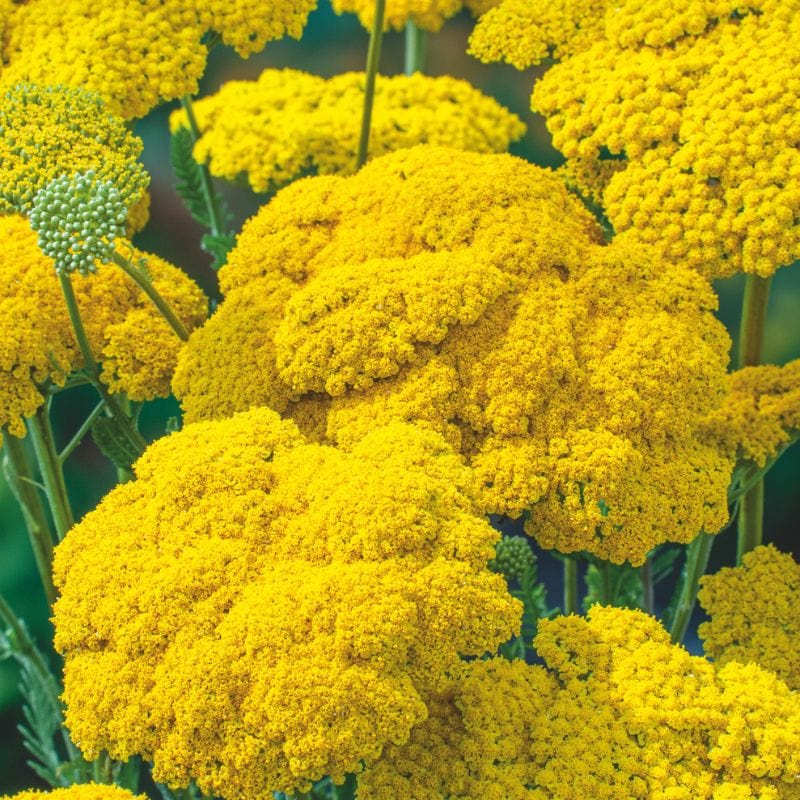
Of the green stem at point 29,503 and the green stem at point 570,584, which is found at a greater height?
the green stem at point 29,503

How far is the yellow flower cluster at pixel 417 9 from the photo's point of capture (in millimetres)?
1588

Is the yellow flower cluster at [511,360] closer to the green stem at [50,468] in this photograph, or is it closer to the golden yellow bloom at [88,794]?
the green stem at [50,468]

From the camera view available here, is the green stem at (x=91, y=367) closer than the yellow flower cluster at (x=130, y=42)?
Yes

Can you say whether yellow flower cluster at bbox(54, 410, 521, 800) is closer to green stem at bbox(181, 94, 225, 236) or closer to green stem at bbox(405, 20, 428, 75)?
green stem at bbox(181, 94, 225, 236)

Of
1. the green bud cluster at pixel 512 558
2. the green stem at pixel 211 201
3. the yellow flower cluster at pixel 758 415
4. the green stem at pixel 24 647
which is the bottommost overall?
A: the green stem at pixel 24 647

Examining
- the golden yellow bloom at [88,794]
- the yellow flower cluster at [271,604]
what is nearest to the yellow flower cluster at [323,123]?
the yellow flower cluster at [271,604]

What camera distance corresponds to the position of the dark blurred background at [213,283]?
2.13m

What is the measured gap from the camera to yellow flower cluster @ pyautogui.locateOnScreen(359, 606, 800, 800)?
0.96 metres

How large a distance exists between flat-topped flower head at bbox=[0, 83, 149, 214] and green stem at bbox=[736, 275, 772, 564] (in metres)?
0.66

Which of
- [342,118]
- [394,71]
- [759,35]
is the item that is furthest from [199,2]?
[394,71]

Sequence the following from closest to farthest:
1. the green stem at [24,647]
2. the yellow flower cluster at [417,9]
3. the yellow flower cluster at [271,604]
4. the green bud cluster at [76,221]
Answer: the yellow flower cluster at [271,604], the green bud cluster at [76,221], the green stem at [24,647], the yellow flower cluster at [417,9]

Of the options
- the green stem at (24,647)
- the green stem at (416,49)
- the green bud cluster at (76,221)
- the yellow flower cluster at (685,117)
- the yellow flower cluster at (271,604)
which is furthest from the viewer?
the green stem at (416,49)

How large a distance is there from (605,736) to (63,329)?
2.08 feet

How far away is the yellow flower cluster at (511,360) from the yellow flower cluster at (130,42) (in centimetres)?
27
